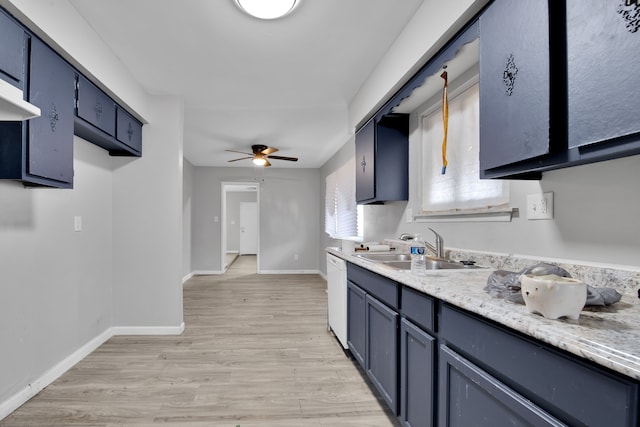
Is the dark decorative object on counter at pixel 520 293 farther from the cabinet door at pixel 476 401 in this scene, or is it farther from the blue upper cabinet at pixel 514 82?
the blue upper cabinet at pixel 514 82

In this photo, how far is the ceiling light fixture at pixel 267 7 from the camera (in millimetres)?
1874

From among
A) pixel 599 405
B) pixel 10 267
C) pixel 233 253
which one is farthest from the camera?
pixel 233 253

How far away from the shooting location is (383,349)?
1.89m

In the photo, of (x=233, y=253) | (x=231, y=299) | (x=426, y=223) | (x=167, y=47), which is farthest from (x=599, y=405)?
(x=233, y=253)

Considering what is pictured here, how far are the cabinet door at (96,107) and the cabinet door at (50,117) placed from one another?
16 cm

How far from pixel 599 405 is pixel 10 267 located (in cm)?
271

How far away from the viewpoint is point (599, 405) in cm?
70

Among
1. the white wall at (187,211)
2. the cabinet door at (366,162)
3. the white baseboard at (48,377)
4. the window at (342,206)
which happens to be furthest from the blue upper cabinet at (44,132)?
the white wall at (187,211)

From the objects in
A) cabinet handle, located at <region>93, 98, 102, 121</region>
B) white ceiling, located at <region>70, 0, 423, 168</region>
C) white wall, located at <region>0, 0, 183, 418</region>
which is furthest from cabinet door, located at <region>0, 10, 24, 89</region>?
cabinet handle, located at <region>93, 98, 102, 121</region>

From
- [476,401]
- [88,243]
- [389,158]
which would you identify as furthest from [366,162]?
[88,243]

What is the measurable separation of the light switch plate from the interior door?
10.4 meters

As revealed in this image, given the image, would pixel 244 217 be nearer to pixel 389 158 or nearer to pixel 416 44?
pixel 389 158

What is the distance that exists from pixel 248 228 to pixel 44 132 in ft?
32.2

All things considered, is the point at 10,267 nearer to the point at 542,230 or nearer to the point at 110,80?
the point at 110,80
